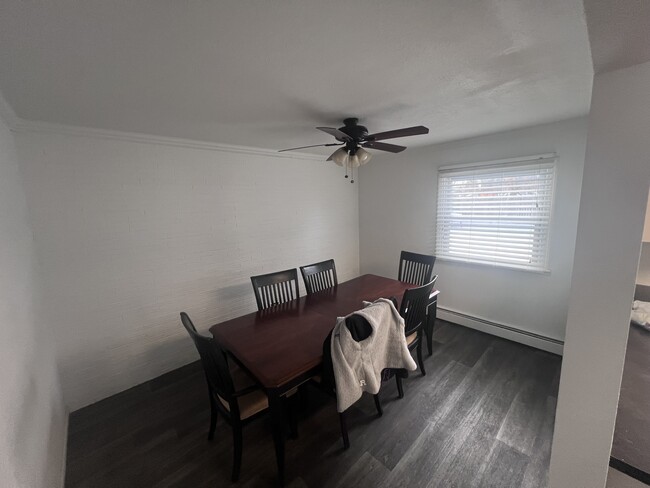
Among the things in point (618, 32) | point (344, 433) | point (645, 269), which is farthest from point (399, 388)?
point (618, 32)

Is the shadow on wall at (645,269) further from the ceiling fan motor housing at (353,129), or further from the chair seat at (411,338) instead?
the ceiling fan motor housing at (353,129)

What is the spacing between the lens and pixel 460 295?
10.6ft

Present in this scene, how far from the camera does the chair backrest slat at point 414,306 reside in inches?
73.5

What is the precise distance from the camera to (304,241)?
11.4 feet

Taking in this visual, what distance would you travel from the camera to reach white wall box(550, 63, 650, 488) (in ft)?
2.81

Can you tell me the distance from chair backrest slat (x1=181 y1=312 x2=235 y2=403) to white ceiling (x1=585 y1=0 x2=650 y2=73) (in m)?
1.79

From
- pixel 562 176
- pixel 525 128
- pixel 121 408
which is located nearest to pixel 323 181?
pixel 525 128

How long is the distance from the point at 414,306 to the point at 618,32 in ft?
5.35

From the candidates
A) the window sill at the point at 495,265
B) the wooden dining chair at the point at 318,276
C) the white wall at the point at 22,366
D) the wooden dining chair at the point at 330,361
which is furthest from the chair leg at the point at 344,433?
the window sill at the point at 495,265

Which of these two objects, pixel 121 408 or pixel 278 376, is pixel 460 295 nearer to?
pixel 278 376

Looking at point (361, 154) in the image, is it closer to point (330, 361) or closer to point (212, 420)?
point (330, 361)

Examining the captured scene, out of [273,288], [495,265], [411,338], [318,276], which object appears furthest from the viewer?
[495,265]

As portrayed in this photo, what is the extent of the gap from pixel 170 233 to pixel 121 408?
1495mm

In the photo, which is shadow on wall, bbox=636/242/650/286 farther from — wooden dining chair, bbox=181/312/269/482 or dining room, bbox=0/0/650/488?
wooden dining chair, bbox=181/312/269/482
